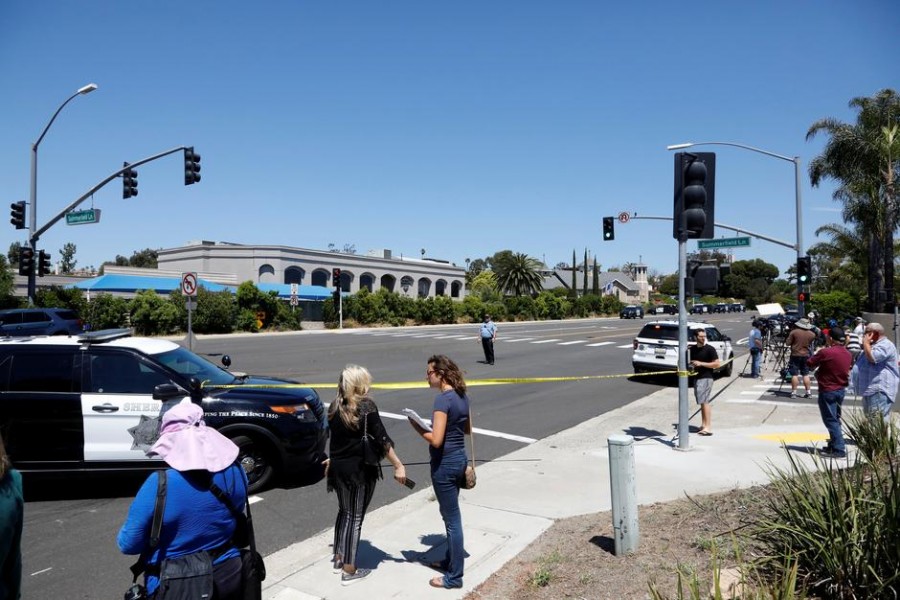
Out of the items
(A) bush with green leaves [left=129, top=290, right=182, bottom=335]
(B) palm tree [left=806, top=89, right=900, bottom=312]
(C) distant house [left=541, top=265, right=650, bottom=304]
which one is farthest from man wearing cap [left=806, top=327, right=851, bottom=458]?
(C) distant house [left=541, top=265, right=650, bottom=304]

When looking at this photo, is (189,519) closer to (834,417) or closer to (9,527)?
(9,527)

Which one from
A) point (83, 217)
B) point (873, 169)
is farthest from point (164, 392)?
point (873, 169)

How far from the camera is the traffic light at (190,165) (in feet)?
71.1

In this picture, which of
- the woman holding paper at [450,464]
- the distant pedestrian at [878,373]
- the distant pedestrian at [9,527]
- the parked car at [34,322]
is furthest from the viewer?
the parked car at [34,322]

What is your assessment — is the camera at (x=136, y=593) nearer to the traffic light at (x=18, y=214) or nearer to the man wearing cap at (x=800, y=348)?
the man wearing cap at (x=800, y=348)

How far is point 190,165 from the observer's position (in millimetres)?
21750

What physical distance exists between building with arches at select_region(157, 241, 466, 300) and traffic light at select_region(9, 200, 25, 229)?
3467cm

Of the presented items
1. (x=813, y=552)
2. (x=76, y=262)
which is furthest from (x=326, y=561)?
(x=76, y=262)

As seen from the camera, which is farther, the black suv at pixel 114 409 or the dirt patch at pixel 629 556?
the black suv at pixel 114 409

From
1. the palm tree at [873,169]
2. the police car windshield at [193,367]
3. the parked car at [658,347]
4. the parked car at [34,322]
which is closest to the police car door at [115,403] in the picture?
the police car windshield at [193,367]

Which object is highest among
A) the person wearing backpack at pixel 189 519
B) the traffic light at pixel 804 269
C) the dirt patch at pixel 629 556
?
the traffic light at pixel 804 269

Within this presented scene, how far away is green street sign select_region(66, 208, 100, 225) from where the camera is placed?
74.7 ft

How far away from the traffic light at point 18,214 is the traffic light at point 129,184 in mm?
5467

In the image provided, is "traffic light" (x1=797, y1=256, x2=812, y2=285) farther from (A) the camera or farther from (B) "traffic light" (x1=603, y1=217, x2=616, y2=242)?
(A) the camera
